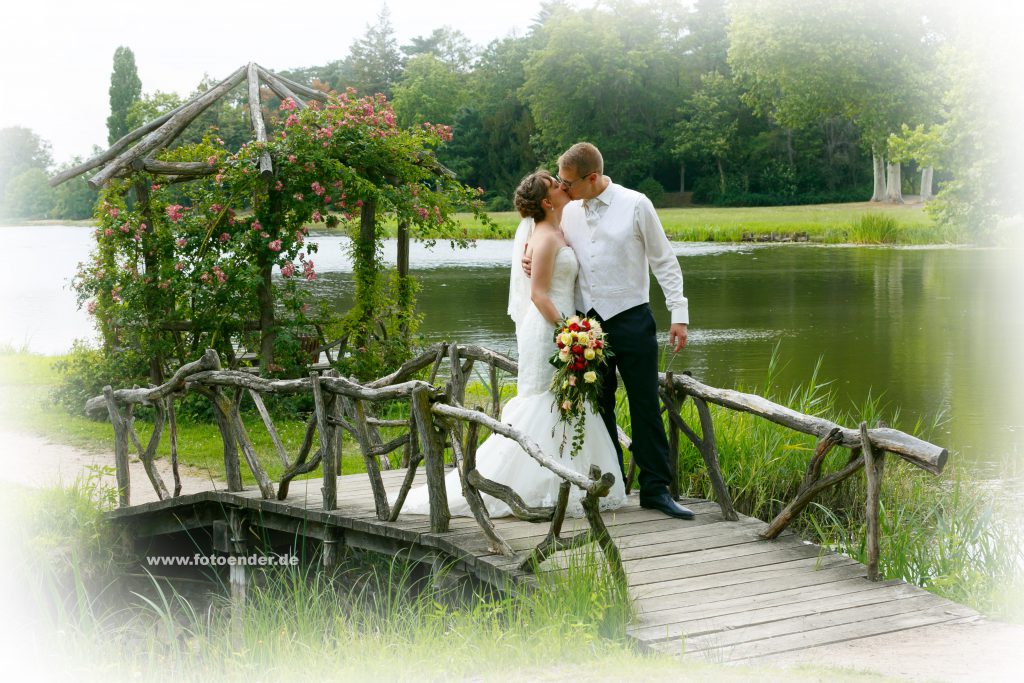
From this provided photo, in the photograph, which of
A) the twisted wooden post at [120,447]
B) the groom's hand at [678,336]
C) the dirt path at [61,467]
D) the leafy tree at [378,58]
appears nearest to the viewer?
the groom's hand at [678,336]

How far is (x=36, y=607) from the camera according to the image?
23.5 ft

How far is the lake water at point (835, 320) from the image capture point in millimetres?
14562

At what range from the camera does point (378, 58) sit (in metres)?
93.9

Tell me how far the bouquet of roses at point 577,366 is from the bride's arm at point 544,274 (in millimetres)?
118

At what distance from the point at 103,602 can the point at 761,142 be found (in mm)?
63344

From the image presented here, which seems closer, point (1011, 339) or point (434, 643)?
point (434, 643)

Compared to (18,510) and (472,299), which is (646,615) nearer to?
(18,510)

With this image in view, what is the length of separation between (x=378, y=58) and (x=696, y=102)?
123ft

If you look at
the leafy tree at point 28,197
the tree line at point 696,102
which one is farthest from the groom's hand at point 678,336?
the leafy tree at point 28,197

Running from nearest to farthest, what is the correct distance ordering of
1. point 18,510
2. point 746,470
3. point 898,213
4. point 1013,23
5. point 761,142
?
point 18,510
point 746,470
point 1013,23
point 898,213
point 761,142

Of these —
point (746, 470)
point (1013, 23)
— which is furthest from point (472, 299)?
point (746, 470)

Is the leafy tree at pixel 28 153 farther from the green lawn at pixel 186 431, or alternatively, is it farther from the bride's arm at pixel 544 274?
the bride's arm at pixel 544 274

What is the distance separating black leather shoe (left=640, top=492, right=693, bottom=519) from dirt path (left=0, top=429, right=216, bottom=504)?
410 cm

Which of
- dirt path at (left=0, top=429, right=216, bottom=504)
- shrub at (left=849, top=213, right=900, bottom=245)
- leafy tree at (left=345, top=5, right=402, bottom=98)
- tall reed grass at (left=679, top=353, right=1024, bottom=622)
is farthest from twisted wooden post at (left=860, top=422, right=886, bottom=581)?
leafy tree at (left=345, top=5, right=402, bottom=98)
